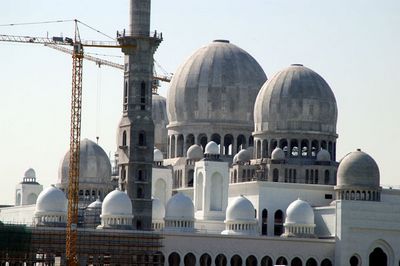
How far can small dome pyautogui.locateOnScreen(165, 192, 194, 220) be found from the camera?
424 ft

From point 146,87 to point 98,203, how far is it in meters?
11.8

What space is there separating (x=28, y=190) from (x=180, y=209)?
29.5 metres

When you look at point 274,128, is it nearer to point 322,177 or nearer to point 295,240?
point 322,177

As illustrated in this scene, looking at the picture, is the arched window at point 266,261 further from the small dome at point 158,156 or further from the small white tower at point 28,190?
the small white tower at point 28,190

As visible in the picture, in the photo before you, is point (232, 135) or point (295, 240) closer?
point (295, 240)

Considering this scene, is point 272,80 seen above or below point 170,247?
above

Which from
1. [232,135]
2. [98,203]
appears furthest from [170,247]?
[232,135]

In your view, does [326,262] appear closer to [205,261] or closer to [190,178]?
[205,261]

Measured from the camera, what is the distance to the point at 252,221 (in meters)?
→ 132

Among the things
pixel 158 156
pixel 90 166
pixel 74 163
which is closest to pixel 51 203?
pixel 74 163

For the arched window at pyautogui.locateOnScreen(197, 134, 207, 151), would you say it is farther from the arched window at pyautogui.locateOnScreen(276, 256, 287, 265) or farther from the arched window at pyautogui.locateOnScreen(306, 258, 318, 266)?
the arched window at pyautogui.locateOnScreen(276, 256, 287, 265)

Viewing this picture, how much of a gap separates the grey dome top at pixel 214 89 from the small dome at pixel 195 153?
4.16 m

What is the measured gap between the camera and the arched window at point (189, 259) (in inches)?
5078

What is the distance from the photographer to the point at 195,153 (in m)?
144
